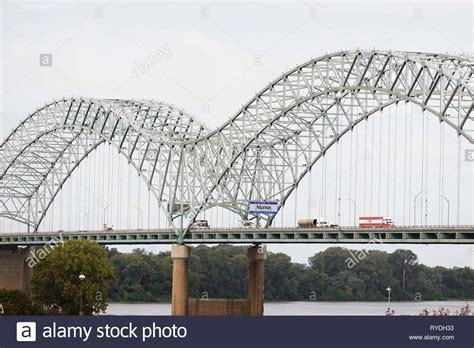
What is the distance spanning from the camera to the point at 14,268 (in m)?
175

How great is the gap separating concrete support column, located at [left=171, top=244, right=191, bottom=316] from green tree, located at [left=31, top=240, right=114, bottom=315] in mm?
14021

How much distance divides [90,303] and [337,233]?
22.1m

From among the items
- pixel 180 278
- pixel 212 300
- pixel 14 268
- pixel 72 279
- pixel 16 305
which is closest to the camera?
pixel 16 305

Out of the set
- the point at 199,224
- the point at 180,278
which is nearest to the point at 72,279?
the point at 180,278

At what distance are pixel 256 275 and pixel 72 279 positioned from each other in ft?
98.5

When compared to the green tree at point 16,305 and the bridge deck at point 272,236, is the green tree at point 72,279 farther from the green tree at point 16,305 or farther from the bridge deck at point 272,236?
the green tree at point 16,305

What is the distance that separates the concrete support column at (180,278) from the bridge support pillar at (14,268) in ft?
96.5

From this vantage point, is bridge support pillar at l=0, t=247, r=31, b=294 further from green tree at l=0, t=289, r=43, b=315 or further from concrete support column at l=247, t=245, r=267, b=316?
green tree at l=0, t=289, r=43, b=315

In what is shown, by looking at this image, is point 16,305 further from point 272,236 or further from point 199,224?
point 199,224

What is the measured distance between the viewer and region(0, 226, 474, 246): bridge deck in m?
110

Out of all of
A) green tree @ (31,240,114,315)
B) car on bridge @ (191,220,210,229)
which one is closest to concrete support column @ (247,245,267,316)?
car on bridge @ (191,220,210,229)

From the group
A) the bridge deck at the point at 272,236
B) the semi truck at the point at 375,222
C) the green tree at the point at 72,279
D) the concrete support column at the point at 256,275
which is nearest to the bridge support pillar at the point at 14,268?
the bridge deck at the point at 272,236

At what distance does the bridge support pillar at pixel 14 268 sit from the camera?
562ft

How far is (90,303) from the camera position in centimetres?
12262
